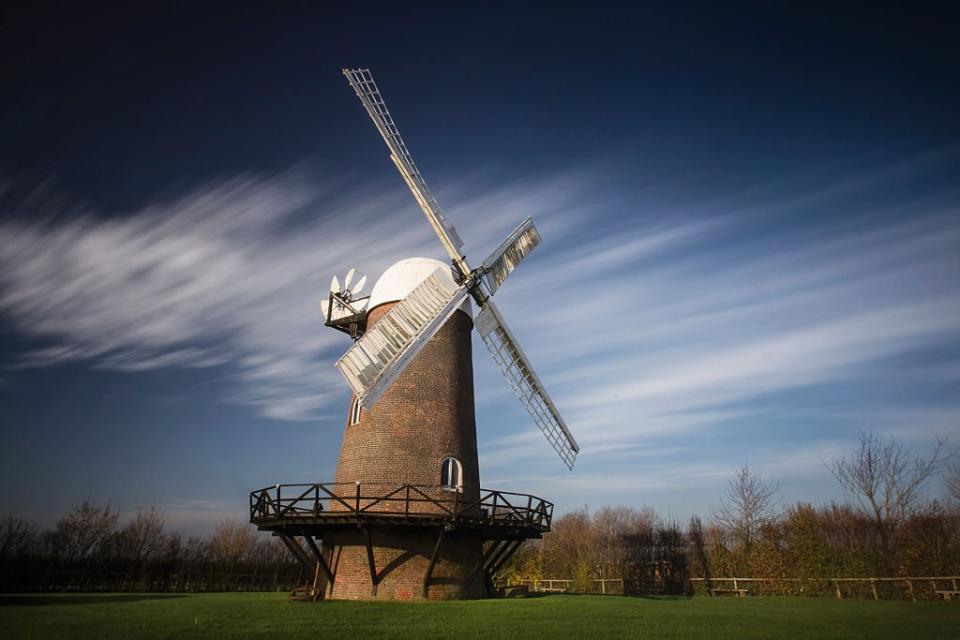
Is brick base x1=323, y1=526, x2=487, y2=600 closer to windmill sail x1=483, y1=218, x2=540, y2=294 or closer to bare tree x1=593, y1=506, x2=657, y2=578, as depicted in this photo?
windmill sail x1=483, y1=218, x2=540, y2=294

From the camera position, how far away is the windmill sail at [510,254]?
18625mm

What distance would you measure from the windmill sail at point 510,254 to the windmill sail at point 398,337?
1449mm

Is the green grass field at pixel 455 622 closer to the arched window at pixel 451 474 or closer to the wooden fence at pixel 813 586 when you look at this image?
the arched window at pixel 451 474

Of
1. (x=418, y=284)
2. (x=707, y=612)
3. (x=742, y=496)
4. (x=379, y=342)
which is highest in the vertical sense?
(x=418, y=284)

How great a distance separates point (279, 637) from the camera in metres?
8.42

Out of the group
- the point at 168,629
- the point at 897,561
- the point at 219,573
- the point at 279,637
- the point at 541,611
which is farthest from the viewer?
the point at 219,573

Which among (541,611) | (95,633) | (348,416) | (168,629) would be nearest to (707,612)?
Answer: (541,611)

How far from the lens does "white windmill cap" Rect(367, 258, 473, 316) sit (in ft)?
57.5

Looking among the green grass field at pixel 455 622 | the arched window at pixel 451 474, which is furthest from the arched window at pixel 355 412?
the green grass field at pixel 455 622

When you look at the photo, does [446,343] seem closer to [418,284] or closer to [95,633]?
[418,284]

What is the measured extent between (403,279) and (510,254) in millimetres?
4316

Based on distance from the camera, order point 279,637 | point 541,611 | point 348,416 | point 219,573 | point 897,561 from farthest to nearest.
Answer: point 219,573, point 897,561, point 348,416, point 541,611, point 279,637

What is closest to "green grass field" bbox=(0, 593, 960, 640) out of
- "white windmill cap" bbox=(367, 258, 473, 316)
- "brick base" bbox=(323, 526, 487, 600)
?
"brick base" bbox=(323, 526, 487, 600)

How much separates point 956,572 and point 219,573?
34500 millimetres
